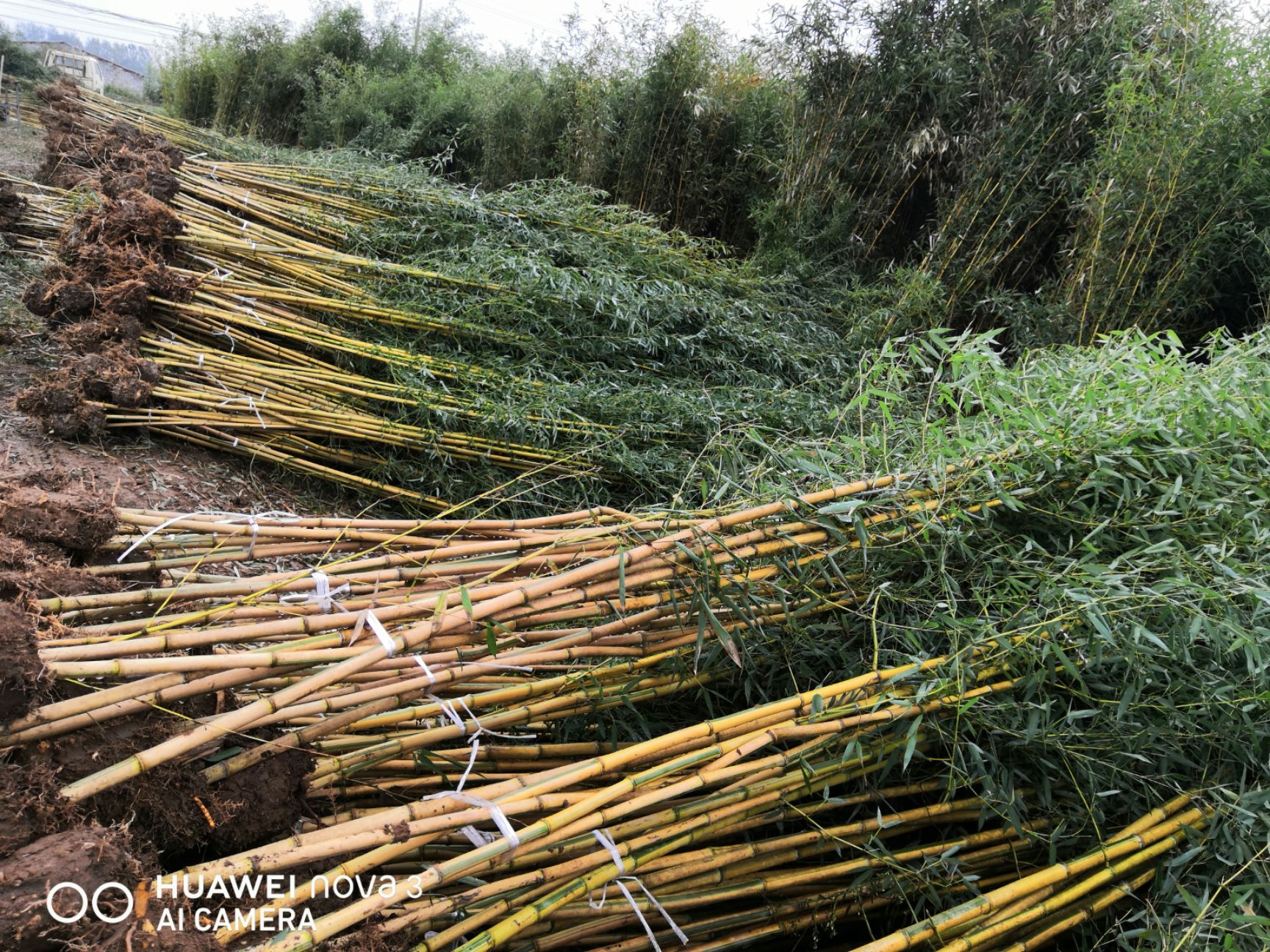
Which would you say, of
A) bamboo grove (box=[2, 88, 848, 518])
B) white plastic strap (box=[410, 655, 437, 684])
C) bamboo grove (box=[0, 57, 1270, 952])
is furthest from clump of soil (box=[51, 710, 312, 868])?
bamboo grove (box=[2, 88, 848, 518])

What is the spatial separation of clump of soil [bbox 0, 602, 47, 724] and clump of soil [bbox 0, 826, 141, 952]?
0.56 feet

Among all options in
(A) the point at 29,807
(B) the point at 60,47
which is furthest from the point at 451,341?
(B) the point at 60,47

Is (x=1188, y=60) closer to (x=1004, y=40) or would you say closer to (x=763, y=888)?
(x=1004, y=40)

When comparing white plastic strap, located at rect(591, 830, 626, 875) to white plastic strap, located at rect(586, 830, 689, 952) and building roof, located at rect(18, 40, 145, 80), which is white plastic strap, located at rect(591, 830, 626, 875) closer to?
white plastic strap, located at rect(586, 830, 689, 952)

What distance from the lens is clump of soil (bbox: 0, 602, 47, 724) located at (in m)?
1.04

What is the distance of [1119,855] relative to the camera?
159 centimetres

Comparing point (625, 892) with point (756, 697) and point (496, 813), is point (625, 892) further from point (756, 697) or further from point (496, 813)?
point (756, 697)

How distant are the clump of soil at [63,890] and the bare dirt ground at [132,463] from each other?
6.70ft

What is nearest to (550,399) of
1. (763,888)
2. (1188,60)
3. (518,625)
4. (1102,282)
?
(518,625)

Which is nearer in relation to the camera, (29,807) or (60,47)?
(29,807)

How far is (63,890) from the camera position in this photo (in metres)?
0.94

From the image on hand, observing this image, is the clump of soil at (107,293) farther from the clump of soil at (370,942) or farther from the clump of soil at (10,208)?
the clump of soil at (370,942)

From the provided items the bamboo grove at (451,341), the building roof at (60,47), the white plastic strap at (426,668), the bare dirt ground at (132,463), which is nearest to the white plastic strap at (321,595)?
the white plastic strap at (426,668)

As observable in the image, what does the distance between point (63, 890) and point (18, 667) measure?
27cm
